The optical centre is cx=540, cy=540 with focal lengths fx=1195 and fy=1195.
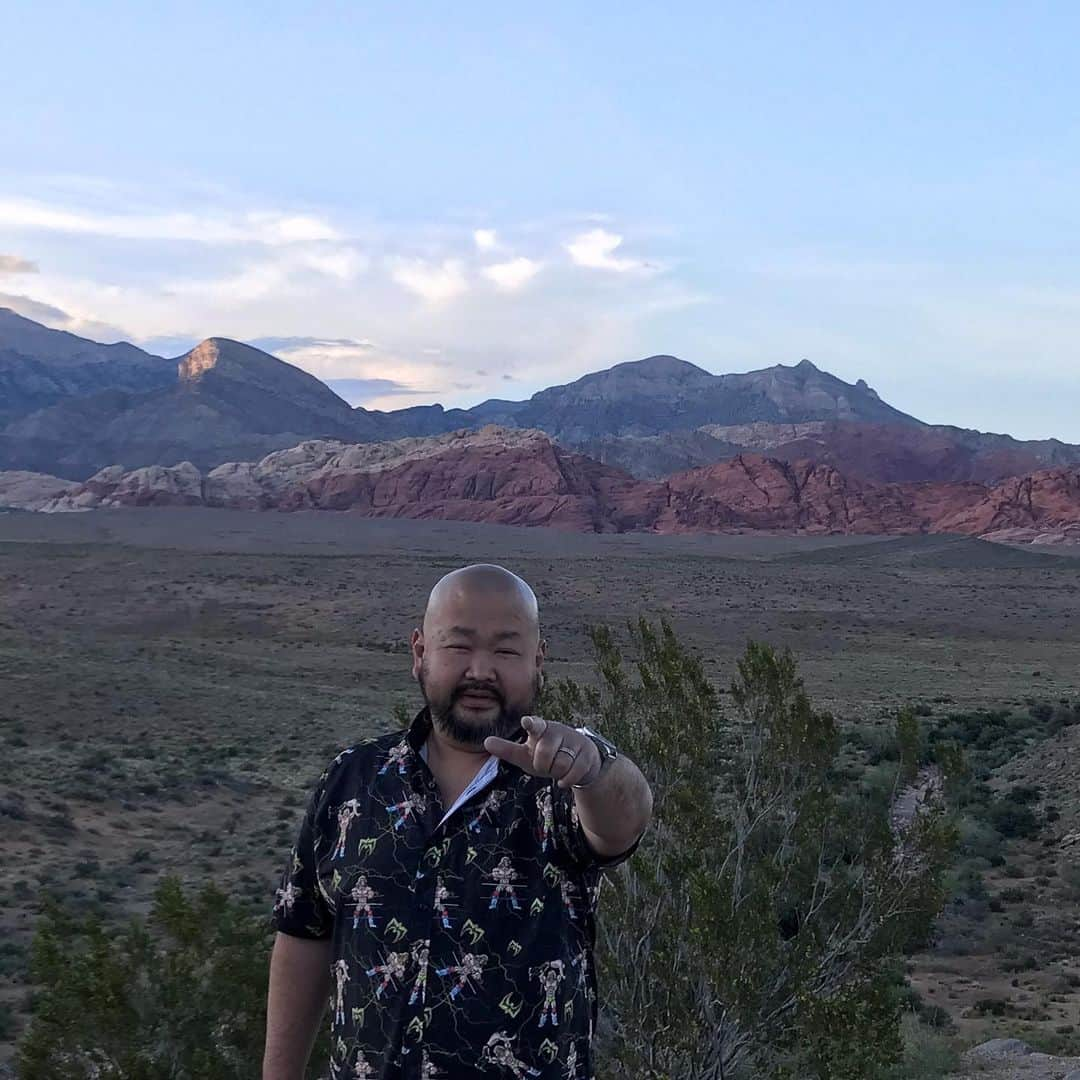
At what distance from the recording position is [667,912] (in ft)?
15.3

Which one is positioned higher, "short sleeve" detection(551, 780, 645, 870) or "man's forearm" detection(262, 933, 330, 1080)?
"short sleeve" detection(551, 780, 645, 870)

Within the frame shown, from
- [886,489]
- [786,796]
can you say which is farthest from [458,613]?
[886,489]

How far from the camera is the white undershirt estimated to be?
87.4 inches

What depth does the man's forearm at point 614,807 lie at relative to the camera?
203cm

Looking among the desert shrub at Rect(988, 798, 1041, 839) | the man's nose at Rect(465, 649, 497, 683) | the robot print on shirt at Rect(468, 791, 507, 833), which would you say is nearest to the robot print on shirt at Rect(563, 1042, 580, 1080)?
the robot print on shirt at Rect(468, 791, 507, 833)

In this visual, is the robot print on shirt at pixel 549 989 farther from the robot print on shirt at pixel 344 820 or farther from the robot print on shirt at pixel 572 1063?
the robot print on shirt at pixel 344 820

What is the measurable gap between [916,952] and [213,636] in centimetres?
3345

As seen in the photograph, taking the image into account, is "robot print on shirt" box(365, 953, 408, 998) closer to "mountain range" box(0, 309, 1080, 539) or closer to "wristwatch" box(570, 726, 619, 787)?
"wristwatch" box(570, 726, 619, 787)

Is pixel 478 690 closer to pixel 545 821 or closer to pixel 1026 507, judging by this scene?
pixel 545 821

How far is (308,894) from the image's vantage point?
238 centimetres

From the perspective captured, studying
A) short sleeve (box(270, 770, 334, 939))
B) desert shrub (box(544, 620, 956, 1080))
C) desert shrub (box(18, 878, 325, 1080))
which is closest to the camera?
short sleeve (box(270, 770, 334, 939))

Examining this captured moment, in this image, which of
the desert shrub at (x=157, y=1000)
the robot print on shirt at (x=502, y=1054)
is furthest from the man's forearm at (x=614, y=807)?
the desert shrub at (x=157, y=1000)

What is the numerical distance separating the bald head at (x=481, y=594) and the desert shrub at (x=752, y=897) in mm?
2033

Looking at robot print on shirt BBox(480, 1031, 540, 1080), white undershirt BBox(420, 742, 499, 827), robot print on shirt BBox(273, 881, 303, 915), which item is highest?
white undershirt BBox(420, 742, 499, 827)
